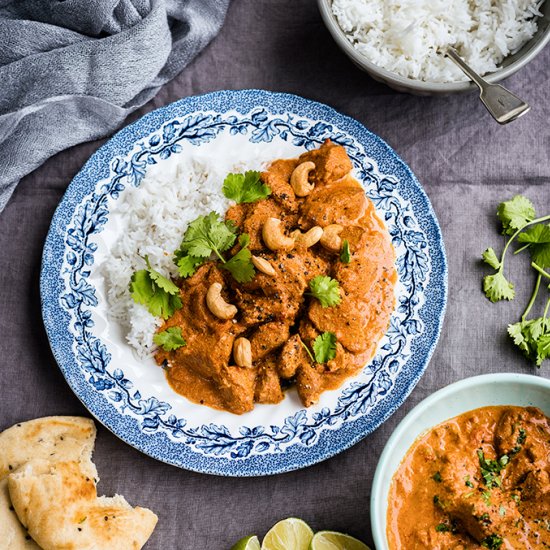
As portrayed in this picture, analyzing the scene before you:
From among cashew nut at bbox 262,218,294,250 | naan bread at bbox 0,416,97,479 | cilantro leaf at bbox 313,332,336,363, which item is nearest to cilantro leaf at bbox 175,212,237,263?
cashew nut at bbox 262,218,294,250

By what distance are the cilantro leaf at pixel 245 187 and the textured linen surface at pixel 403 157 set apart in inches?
33.7

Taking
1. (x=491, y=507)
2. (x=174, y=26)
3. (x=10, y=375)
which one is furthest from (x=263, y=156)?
(x=491, y=507)

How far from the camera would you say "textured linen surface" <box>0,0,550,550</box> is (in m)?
4.52

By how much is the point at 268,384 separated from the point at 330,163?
1365 millimetres

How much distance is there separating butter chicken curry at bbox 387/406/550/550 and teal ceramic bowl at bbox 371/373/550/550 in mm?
46

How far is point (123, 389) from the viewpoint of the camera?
14.7ft

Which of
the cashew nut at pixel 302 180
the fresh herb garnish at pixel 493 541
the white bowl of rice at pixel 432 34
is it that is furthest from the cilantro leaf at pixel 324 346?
the white bowl of rice at pixel 432 34

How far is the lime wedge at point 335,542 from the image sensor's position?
420 centimetres

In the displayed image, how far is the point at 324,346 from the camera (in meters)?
4.24

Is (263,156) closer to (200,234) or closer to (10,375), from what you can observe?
(200,234)

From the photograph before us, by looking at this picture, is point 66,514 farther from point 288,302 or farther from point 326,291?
point 326,291

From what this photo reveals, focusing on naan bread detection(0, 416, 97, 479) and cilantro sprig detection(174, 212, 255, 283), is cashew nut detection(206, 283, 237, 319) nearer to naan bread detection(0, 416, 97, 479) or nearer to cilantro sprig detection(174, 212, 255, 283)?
cilantro sprig detection(174, 212, 255, 283)

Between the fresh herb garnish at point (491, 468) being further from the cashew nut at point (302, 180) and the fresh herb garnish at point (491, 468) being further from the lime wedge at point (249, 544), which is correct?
the cashew nut at point (302, 180)

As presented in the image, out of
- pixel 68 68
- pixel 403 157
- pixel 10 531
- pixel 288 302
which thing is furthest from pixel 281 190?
pixel 10 531
